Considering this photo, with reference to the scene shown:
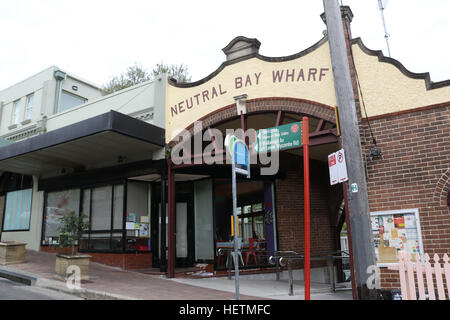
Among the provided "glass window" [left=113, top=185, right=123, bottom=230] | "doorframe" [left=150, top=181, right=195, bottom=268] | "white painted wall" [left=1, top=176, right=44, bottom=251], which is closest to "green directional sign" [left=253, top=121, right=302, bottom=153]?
"doorframe" [left=150, top=181, right=195, bottom=268]

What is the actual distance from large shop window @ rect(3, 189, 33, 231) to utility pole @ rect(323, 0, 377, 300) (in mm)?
14677

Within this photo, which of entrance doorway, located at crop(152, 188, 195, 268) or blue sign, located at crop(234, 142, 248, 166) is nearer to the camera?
blue sign, located at crop(234, 142, 248, 166)

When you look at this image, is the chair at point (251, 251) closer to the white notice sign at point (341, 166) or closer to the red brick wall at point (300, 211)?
the red brick wall at point (300, 211)

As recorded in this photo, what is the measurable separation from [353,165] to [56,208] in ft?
42.8

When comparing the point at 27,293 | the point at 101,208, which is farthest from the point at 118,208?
the point at 27,293

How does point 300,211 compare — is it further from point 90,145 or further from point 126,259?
point 90,145

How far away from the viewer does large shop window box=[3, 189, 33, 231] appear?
16094 millimetres

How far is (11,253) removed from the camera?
11.7 m

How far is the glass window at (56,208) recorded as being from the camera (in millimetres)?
14359

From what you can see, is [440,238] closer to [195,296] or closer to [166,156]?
[195,296]

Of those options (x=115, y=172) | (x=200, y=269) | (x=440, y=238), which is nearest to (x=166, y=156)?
(x=115, y=172)

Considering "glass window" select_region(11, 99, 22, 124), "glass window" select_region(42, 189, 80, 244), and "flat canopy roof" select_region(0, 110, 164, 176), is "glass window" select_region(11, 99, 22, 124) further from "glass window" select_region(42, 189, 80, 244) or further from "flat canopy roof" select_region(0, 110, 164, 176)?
"glass window" select_region(42, 189, 80, 244)
